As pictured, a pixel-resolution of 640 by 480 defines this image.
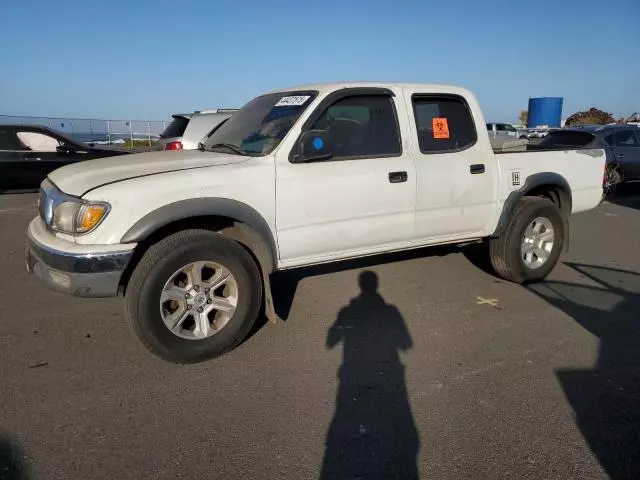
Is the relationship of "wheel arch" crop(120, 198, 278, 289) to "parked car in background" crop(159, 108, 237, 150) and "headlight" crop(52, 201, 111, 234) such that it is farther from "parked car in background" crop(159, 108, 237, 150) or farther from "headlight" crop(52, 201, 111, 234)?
"parked car in background" crop(159, 108, 237, 150)

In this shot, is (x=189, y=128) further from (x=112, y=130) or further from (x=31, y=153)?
(x=112, y=130)

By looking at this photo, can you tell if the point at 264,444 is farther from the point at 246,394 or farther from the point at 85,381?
the point at 85,381

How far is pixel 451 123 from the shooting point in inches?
177

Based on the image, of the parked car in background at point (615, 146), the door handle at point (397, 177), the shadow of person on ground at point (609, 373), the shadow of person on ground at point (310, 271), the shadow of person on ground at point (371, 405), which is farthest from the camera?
the parked car in background at point (615, 146)

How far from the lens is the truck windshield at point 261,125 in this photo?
377 centimetres

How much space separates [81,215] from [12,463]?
1.41 m

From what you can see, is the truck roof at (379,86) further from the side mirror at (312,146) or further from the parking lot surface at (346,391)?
the parking lot surface at (346,391)

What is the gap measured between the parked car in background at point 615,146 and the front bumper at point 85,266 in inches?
417

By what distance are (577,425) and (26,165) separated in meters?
10.2

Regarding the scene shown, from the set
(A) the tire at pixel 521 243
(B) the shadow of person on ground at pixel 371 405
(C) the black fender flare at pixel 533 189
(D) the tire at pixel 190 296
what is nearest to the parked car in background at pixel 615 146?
(C) the black fender flare at pixel 533 189

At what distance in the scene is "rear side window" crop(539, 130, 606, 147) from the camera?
11.0 meters

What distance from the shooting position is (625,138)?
11.6 metres

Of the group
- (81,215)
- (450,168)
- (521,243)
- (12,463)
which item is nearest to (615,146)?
(521,243)

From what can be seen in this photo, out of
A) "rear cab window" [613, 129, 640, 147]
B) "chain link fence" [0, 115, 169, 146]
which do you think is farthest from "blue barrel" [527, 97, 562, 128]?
"chain link fence" [0, 115, 169, 146]
